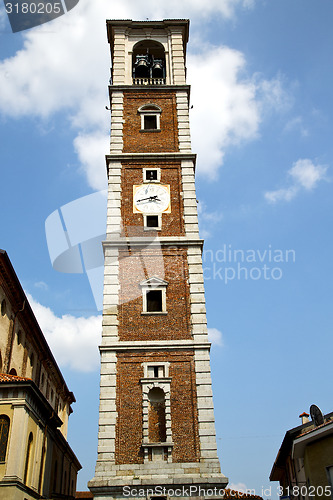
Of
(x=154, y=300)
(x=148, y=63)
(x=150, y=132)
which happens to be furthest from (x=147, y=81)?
(x=154, y=300)

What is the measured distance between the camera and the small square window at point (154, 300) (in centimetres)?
2507

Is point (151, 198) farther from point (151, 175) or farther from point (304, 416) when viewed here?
point (304, 416)

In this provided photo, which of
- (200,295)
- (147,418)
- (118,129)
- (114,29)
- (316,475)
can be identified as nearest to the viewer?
(316,475)

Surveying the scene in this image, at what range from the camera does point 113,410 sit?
21.8 meters

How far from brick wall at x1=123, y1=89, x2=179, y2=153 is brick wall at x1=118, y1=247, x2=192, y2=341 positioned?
719cm

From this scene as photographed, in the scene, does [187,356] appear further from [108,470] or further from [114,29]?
[114,29]

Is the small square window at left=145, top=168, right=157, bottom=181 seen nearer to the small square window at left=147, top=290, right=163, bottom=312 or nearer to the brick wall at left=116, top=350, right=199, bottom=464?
the small square window at left=147, top=290, right=163, bottom=312

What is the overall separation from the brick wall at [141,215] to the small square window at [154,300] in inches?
130

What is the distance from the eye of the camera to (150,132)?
→ 102ft

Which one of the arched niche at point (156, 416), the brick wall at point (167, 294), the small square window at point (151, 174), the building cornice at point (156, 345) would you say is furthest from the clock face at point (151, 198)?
the arched niche at point (156, 416)

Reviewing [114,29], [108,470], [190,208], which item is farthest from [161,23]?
[108,470]

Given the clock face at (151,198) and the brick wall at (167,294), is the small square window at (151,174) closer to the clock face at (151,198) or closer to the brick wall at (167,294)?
the clock face at (151,198)

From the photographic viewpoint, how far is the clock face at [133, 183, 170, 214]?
27.9m

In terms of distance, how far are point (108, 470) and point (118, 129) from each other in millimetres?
18857
